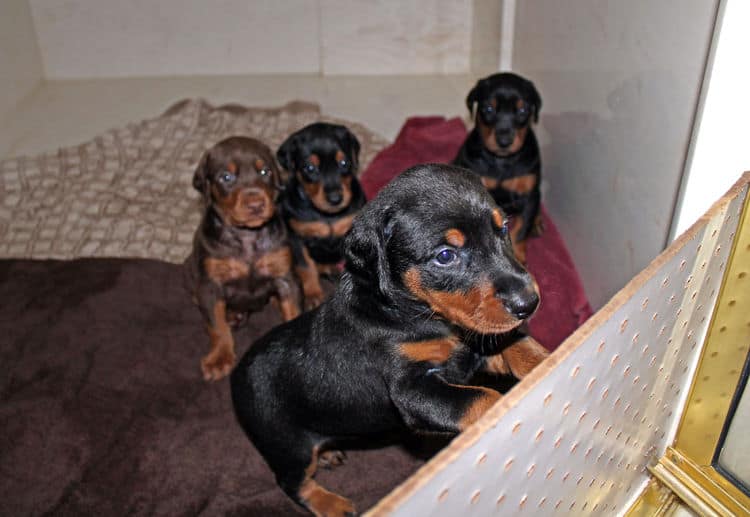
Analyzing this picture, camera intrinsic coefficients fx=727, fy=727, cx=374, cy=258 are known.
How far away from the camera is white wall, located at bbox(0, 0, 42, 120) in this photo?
21.1ft

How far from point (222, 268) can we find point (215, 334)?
1.19 feet

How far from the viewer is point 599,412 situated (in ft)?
6.14

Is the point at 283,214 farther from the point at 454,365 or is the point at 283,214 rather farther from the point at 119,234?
the point at 454,365

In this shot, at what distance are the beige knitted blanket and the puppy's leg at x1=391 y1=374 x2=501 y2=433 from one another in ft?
9.07

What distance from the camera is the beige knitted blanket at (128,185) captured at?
15.6 ft

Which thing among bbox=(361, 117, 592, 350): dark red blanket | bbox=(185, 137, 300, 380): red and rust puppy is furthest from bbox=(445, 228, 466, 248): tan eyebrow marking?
bbox=(361, 117, 592, 350): dark red blanket

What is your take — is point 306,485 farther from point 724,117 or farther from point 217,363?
point 724,117

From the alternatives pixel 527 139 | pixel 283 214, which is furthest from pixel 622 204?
pixel 283 214

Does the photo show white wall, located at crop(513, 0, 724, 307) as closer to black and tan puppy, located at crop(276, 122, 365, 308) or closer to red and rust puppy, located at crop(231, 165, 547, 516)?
red and rust puppy, located at crop(231, 165, 547, 516)


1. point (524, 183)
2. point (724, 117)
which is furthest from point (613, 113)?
point (724, 117)

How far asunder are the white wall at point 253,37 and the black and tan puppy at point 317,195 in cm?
309

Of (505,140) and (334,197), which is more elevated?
(505,140)

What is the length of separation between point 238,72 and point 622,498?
235 inches

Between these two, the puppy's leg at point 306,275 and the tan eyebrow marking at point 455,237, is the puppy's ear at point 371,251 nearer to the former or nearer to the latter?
the tan eyebrow marking at point 455,237
